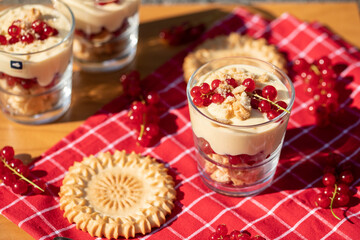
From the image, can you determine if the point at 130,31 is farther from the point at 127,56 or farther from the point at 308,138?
the point at 308,138

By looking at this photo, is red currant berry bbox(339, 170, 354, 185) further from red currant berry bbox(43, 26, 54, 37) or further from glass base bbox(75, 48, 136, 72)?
red currant berry bbox(43, 26, 54, 37)

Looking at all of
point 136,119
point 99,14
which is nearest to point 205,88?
point 136,119

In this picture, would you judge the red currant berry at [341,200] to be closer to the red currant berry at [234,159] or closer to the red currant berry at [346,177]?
the red currant berry at [346,177]

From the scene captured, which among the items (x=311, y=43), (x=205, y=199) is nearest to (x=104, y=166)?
(x=205, y=199)

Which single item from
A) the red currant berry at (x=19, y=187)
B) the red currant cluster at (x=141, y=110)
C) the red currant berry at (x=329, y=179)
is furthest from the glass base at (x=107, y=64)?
the red currant berry at (x=329, y=179)

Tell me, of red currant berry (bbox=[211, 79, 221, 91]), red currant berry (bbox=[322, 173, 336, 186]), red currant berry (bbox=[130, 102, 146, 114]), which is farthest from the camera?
red currant berry (bbox=[130, 102, 146, 114])

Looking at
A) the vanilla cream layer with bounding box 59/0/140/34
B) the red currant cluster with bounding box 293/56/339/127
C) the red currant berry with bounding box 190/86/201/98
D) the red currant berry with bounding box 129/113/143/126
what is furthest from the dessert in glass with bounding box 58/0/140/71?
the red currant cluster with bounding box 293/56/339/127
